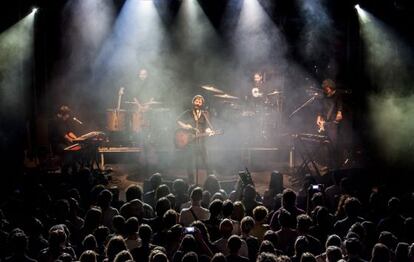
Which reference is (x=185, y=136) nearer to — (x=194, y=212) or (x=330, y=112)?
(x=330, y=112)

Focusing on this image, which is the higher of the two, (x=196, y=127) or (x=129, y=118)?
(x=129, y=118)

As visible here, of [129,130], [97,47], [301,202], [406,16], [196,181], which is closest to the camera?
[301,202]

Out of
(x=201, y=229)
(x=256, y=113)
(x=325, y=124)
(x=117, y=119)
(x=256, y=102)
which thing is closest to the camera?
(x=201, y=229)

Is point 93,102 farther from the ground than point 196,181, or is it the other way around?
point 93,102

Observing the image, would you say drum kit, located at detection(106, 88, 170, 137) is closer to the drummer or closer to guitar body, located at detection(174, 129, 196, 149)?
the drummer

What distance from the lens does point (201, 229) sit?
5480mm

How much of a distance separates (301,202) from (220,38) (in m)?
10.2

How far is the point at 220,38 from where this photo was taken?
1695 cm

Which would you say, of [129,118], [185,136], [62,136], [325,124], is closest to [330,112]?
[325,124]

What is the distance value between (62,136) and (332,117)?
7.14 metres

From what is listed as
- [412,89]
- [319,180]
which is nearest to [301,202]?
[319,180]

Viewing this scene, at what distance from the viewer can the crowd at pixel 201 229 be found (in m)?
4.87

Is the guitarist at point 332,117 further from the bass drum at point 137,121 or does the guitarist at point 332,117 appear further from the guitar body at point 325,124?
the bass drum at point 137,121

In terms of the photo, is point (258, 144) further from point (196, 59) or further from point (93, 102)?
point (93, 102)
